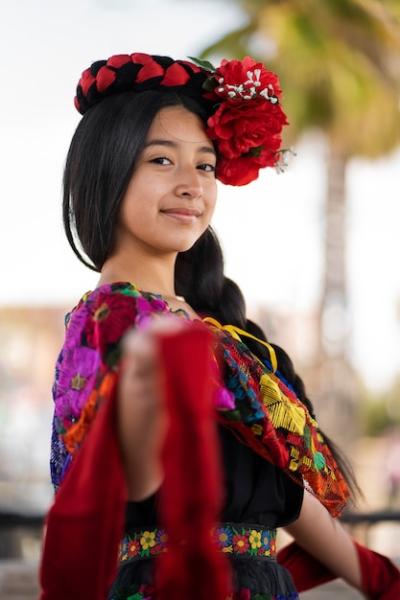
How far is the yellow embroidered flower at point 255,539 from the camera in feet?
6.40

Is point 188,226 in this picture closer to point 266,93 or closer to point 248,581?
point 266,93

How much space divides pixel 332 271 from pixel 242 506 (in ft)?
34.1

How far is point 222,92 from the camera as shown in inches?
83.6

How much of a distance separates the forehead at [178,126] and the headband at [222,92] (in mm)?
30

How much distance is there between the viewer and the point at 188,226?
202cm

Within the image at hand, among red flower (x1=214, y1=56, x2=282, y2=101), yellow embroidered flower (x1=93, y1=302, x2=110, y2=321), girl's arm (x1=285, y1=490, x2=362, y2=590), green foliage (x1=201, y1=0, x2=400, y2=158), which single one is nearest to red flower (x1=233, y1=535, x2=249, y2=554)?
girl's arm (x1=285, y1=490, x2=362, y2=590)

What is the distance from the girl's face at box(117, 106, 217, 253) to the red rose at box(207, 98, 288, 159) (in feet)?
0.19

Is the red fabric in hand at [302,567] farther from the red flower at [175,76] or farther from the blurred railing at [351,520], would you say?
the blurred railing at [351,520]

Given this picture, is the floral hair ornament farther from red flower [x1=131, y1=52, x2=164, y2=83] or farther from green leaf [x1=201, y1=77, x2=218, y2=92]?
red flower [x1=131, y1=52, x2=164, y2=83]

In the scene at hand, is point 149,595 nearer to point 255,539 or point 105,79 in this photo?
point 255,539

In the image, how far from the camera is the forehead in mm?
2000

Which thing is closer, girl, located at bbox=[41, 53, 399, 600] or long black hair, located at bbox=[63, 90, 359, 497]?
girl, located at bbox=[41, 53, 399, 600]

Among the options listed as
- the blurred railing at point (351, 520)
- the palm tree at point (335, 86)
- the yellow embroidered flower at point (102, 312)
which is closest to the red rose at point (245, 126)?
the yellow embroidered flower at point (102, 312)

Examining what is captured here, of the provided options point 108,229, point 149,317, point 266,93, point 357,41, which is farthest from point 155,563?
point 357,41
